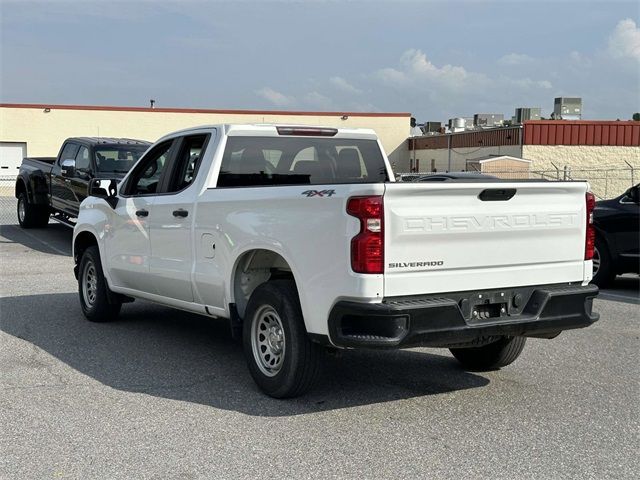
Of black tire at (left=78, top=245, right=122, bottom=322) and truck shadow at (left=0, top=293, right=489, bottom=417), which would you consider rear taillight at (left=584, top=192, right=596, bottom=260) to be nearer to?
truck shadow at (left=0, top=293, right=489, bottom=417)

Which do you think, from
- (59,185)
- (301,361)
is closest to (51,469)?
(301,361)

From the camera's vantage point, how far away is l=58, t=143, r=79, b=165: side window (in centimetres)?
1570

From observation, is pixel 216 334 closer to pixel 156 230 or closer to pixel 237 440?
pixel 156 230

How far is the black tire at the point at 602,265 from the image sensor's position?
37.0ft

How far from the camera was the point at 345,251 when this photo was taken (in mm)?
4891

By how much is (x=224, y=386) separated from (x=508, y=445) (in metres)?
2.25

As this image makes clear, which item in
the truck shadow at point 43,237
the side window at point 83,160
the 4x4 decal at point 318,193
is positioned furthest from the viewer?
the truck shadow at point 43,237

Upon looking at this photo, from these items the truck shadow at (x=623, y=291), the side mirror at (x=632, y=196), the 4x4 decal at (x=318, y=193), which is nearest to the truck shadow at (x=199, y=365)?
the 4x4 decal at (x=318, y=193)

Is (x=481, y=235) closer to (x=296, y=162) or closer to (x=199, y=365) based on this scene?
(x=296, y=162)

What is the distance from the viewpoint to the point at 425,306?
4.90 metres

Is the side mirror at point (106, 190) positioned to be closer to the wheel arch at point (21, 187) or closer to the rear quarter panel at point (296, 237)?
the rear quarter panel at point (296, 237)

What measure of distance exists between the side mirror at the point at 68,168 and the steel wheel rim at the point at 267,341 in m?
9.45

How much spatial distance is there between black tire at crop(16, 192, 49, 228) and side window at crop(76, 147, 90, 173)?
3483 mm

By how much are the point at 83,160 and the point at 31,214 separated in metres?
4.39
